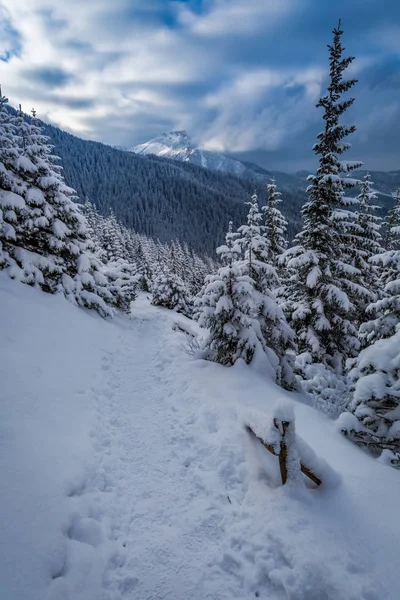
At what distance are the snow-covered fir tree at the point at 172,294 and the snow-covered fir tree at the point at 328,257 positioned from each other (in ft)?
55.5

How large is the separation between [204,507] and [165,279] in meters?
26.1

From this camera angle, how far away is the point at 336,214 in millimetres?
11711

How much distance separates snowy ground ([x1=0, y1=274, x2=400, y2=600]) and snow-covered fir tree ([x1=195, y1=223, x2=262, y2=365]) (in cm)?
228

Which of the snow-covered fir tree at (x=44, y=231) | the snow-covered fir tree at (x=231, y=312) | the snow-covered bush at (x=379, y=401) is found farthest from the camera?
the snow-covered fir tree at (x=44, y=231)

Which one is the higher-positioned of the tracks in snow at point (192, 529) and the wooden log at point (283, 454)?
the wooden log at point (283, 454)

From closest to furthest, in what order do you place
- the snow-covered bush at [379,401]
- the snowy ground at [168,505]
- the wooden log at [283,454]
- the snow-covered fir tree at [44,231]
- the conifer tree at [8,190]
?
the snowy ground at [168,505] < the wooden log at [283,454] < the snow-covered bush at [379,401] < the conifer tree at [8,190] < the snow-covered fir tree at [44,231]

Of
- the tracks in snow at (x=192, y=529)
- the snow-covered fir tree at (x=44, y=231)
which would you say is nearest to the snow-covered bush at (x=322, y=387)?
the tracks in snow at (x=192, y=529)

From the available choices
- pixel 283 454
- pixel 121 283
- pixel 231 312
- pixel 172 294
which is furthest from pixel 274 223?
pixel 283 454

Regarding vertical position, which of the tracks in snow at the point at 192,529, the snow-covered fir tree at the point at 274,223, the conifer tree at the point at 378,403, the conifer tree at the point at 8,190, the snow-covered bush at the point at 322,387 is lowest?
the tracks in snow at the point at 192,529

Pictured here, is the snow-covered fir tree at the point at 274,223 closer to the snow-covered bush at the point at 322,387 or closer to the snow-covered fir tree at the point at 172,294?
the snow-covered bush at the point at 322,387

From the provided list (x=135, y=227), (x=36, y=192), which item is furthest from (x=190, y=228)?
(x=36, y=192)

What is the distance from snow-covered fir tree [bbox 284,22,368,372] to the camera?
1159 centimetres

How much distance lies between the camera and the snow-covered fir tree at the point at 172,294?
28.7 metres

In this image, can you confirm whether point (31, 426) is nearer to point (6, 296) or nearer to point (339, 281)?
point (6, 296)
